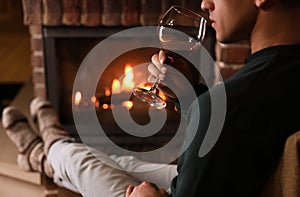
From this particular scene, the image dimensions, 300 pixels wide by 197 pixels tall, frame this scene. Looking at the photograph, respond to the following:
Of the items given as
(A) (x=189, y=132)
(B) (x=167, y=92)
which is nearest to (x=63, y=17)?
(B) (x=167, y=92)

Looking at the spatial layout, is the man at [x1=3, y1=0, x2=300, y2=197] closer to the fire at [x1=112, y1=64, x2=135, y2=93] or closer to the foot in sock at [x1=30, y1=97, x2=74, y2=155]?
the foot in sock at [x1=30, y1=97, x2=74, y2=155]

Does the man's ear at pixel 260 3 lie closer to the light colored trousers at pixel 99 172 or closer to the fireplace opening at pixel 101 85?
the light colored trousers at pixel 99 172

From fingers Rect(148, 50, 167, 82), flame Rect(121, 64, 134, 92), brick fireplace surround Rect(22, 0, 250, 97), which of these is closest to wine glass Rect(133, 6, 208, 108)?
fingers Rect(148, 50, 167, 82)

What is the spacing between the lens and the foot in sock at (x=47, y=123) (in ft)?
5.72

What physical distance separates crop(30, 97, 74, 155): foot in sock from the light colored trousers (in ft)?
0.43

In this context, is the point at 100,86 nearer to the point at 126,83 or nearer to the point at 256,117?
the point at 126,83

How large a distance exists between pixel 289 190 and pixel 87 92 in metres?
1.47

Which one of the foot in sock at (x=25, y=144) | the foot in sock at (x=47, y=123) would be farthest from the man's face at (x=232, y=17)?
the foot in sock at (x=25, y=144)

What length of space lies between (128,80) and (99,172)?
0.87 m

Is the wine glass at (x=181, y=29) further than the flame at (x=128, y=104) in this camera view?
No

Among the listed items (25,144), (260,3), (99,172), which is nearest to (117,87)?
(25,144)

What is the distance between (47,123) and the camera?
1.91m

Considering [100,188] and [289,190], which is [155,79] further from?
[289,190]

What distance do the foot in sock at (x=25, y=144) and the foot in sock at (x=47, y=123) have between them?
0.05 m
